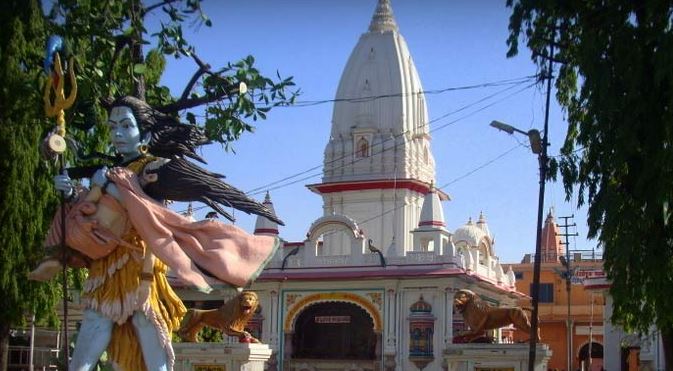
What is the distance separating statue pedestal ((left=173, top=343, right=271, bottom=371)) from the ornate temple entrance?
10195 millimetres

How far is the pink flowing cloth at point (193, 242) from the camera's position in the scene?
21.3ft

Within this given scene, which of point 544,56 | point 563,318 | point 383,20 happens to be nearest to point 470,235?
point 383,20

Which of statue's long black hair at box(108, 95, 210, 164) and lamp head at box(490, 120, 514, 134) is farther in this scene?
lamp head at box(490, 120, 514, 134)

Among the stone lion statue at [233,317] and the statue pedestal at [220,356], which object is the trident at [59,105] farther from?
the statue pedestal at [220,356]

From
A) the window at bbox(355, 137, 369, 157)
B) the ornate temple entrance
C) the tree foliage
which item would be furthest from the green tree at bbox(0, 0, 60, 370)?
the window at bbox(355, 137, 369, 157)

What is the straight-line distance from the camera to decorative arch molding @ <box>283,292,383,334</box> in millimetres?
29953

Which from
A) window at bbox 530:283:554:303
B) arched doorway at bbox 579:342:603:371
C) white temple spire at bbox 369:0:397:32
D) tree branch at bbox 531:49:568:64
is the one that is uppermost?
white temple spire at bbox 369:0:397:32

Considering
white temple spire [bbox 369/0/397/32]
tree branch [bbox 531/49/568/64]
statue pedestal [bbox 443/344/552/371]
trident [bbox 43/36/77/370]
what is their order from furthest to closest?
white temple spire [bbox 369/0/397/32] < statue pedestal [bbox 443/344/552/371] < tree branch [bbox 531/49/568/64] < trident [bbox 43/36/77/370]

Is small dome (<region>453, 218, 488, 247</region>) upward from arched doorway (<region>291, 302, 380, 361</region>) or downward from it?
upward

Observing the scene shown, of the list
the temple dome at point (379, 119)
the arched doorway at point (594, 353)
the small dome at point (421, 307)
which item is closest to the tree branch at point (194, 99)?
the small dome at point (421, 307)

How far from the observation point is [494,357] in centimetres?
1869

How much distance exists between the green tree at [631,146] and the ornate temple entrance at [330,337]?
59.0ft

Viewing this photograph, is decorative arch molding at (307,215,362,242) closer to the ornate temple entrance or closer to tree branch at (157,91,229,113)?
the ornate temple entrance

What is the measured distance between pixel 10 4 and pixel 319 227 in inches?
720
